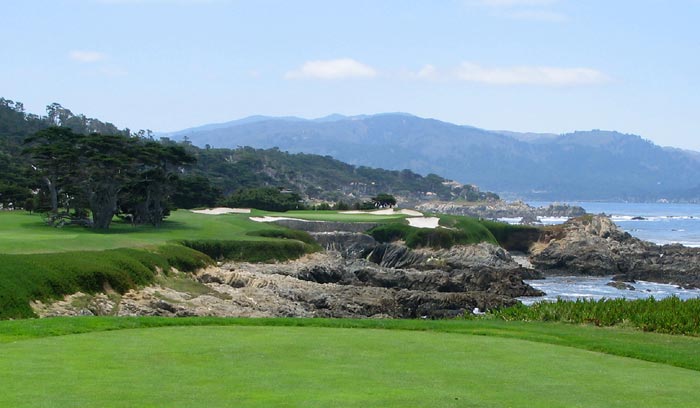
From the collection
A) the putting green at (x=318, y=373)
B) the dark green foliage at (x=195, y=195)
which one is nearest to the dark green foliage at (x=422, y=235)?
the dark green foliage at (x=195, y=195)

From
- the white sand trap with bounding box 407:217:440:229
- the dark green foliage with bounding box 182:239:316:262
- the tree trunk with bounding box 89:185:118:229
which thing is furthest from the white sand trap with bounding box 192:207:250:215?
the dark green foliage with bounding box 182:239:316:262

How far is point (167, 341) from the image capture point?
1733 cm

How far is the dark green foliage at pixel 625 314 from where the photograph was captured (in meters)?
23.6

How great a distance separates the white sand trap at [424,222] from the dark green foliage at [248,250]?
2294 cm

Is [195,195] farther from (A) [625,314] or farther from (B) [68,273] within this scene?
(A) [625,314]

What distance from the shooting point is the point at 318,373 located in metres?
13.5

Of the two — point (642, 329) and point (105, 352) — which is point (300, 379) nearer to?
point (105, 352)

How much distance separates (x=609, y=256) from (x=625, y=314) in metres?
51.1

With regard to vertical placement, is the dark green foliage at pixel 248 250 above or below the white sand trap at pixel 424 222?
below

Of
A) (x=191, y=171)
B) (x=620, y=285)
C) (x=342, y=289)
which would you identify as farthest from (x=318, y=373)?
(x=191, y=171)

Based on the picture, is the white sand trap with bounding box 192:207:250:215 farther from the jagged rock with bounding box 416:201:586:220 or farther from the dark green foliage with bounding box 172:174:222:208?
the jagged rock with bounding box 416:201:586:220

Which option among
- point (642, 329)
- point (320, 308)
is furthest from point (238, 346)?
point (320, 308)

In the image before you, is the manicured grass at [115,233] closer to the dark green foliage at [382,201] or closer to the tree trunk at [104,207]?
the tree trunk at [104,207]

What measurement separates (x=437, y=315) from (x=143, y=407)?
29907 millimetres
